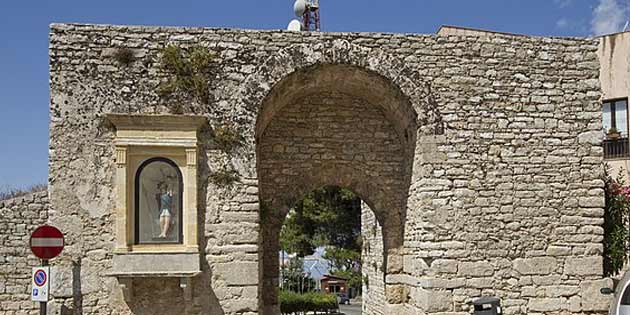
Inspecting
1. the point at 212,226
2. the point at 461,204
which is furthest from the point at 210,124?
the point at 461,204

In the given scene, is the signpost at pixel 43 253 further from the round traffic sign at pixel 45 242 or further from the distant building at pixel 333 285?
the distant building at pixel 333 285

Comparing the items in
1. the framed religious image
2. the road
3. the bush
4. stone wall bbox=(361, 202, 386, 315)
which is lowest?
the road

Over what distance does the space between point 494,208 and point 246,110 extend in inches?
141

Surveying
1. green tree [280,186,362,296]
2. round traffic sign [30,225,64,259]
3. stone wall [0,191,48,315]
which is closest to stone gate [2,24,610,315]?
stone wall [0,191,48,315]

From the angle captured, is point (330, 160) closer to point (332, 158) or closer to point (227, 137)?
point (332, 158)

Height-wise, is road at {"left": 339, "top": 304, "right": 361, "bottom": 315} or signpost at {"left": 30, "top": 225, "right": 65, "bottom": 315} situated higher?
signpost at {"left": 30, "top": 225, "right": 65, "bottom": 315}

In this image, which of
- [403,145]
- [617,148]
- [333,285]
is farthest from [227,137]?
[333,285]

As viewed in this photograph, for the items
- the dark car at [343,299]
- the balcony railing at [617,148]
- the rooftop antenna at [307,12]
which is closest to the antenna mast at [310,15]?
the rooftop antenna at [307,12]

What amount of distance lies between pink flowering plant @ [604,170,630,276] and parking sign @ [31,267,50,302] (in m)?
7.38

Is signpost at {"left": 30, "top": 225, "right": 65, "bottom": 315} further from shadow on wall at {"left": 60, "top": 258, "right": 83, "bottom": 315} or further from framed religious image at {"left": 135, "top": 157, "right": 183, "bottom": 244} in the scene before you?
framed religious image at {"left": 135, "top": 157, "right": 183, "bottom": 244}

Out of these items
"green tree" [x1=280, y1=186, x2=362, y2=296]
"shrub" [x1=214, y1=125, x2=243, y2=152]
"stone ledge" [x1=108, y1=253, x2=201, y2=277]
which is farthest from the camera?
"green tree" [x1=280, y1=186, x2=362, y2=296]

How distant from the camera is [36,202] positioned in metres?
9.52

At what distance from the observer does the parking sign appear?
7.43 metres

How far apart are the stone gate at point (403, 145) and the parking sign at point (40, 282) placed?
1298 millimetres
